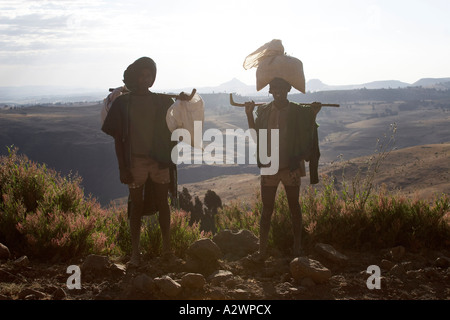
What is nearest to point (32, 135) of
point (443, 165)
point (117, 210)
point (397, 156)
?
point (397, 156)

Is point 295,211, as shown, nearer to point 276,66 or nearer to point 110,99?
point 276,66

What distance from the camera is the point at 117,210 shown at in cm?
572

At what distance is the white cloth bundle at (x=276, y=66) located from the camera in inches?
159

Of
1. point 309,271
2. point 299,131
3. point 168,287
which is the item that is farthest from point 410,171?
point 168,287

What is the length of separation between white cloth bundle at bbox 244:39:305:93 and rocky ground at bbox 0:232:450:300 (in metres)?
1.80

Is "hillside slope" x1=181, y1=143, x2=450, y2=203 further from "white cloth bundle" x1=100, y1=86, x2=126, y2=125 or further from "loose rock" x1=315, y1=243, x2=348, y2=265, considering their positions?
"white cloth bundle" x1=100, y1=86, x2=126, y2=125

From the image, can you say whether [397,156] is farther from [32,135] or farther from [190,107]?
[32,135]

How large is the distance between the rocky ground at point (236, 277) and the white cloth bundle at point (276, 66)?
1.80 m

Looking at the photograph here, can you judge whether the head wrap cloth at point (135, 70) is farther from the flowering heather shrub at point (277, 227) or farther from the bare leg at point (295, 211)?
the bare leg at point (295, 211)

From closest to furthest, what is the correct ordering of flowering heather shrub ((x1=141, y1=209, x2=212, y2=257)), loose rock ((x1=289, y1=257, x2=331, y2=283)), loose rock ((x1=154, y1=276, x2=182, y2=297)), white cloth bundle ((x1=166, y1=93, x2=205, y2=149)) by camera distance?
loose rock ((x1=154, y1=276, x2=182, y2=297)), loose rock ((x1=289, y1=257, x2=331, y2=283)), white cloth bundle ((x1=166, y1=93, x2=205, y2=149)), flowering heather shrub ((x1=141, y1=209, x2=212, y2=257))

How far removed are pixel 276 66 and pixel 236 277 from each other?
2.17m

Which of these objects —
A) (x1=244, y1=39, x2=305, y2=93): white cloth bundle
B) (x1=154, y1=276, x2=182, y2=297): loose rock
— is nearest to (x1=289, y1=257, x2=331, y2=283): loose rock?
(x1=154, y1=276, x2=182, y2=297): loose rock

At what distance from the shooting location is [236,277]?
3783mm

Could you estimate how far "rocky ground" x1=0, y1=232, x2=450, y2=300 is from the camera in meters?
3.36
